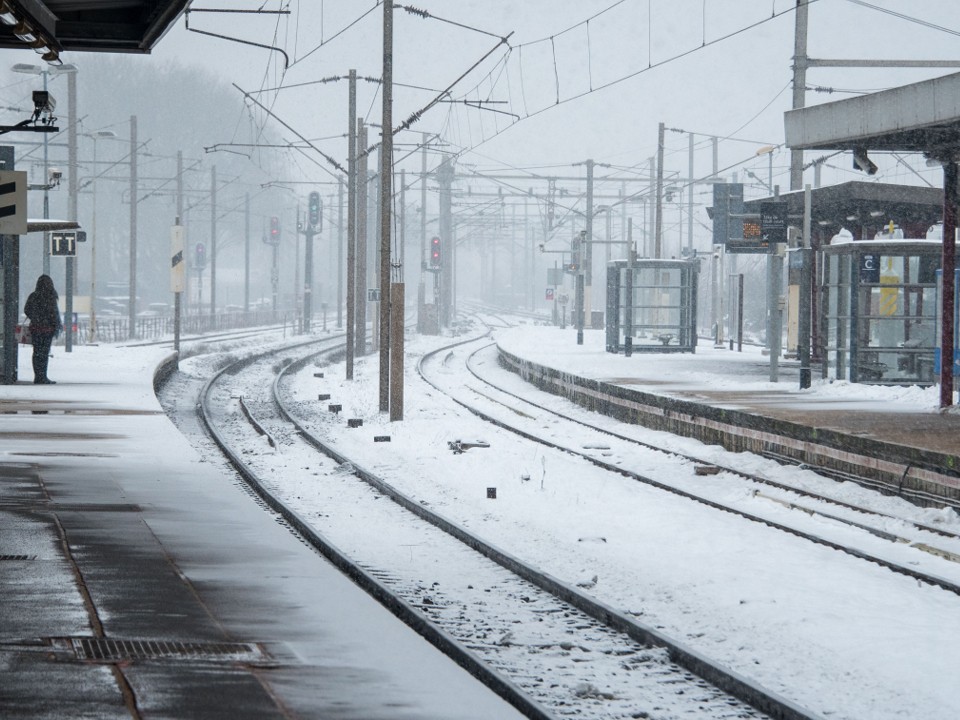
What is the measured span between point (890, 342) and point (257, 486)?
39.7ft

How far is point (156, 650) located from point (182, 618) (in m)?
0.74

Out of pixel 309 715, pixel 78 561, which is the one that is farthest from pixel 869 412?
pixel 309 715

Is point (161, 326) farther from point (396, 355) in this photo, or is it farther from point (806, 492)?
point (806, 492)

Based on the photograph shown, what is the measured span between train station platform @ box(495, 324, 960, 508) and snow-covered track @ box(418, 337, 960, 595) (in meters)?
0.89

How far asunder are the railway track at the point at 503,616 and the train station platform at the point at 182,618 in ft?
1.19

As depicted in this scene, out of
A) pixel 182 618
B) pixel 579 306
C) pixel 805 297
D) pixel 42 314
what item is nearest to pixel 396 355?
pixel 42 314

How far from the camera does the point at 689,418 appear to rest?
19.1 m

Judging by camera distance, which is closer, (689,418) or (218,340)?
(689,418)

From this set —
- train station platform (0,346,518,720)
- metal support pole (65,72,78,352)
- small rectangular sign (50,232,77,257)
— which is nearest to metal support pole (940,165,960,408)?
train station platform (0,346,518,720)

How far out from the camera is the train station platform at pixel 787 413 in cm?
1334

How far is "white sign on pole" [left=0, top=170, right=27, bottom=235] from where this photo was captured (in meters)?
17.5

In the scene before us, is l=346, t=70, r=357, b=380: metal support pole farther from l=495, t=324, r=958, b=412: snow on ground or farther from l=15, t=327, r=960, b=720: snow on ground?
l=15, t=327, r=960, b=720: snow on ground

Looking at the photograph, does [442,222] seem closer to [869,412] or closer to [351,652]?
[869,412]

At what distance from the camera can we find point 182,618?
278 inches
